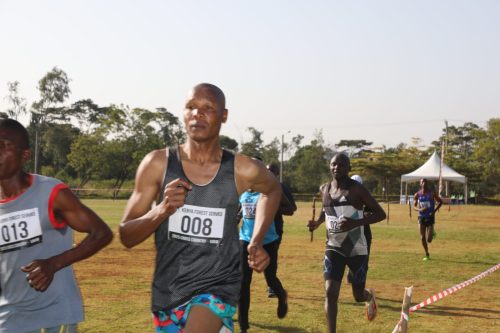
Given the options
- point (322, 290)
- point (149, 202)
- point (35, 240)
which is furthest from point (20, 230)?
point (322, 290)

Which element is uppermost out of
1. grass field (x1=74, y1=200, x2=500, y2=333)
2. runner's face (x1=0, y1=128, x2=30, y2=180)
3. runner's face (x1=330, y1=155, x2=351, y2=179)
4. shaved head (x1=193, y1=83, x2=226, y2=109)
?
shaved head (x1=193, y1=83, x2=226, y2=109)

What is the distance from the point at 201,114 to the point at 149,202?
0.57m

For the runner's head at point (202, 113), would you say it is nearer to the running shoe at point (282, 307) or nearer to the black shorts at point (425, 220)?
the running shoe at point (282, 307)

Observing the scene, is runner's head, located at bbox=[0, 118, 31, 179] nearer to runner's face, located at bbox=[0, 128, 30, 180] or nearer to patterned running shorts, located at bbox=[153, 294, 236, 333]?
runner's face, located at bbox=[0, 128, 30, 180]

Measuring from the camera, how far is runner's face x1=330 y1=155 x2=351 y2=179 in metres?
8.15

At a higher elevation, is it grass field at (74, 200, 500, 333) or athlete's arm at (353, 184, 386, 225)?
athlete's arm at (353, 184, 386, 225)

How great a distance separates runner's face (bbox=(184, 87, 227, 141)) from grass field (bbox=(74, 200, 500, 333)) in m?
4.78

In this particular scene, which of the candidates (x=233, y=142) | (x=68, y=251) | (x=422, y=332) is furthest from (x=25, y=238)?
(x=233, y=142)

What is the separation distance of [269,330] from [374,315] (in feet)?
4.64

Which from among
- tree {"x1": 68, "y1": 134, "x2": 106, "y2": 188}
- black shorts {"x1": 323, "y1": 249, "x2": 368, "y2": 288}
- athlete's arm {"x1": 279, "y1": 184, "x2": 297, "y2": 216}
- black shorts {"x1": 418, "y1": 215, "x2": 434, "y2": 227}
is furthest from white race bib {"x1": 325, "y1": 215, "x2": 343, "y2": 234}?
tree {"x1": 68, "y1": 134, "x2": 106, "y2": 188}

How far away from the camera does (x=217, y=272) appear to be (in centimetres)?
397

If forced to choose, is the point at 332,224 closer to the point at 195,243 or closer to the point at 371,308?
the point at 371,308

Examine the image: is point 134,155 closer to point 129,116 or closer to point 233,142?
point 129,116

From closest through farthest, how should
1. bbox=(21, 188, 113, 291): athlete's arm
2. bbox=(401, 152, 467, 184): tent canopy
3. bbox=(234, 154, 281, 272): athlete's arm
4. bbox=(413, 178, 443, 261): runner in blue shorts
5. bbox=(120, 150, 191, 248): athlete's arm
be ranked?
bbox=(120, 150, 191, 248): athlete's arm < bbox=(21, 188, 113, 291): athlete's arm < bbox=(234, 154, 281, 272): athlete's arm < bbox=(413, 178, 443, 261): runner in blue shorts < bbox=(401, 152, 467, 184): tent canopy
